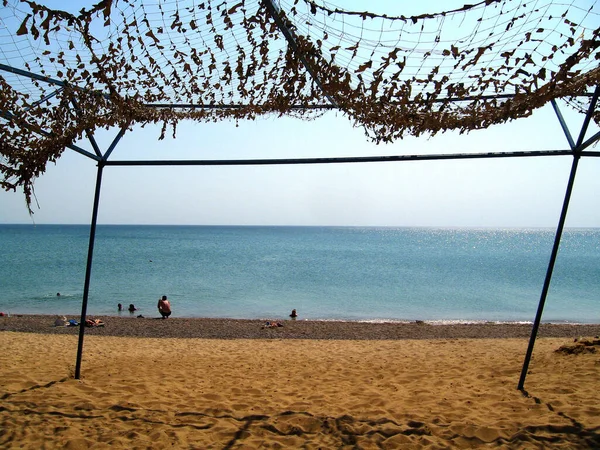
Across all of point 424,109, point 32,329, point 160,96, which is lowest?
point 32,329

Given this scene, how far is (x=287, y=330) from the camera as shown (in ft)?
45.8

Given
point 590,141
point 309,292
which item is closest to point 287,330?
point 590,141

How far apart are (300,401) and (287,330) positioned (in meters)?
9.36

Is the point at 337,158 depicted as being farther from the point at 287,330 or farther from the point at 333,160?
the point at 287,330

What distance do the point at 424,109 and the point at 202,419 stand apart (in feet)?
11.7

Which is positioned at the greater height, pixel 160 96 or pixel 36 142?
pixel 160 96

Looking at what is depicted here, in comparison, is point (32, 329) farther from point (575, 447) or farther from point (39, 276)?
point (39, 276)

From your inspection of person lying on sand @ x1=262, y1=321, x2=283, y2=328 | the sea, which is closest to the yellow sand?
person lying on sand @ x1=262, y1=321, x2=283, y2=328

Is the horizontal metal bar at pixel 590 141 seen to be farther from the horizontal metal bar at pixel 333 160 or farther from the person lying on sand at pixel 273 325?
the person lying on sand at pixel 273 325

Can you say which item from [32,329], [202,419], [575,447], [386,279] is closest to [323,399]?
[202,419]

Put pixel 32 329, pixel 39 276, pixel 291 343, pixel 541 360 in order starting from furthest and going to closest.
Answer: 1. pixel 39 276
2. pixel 32 329
3. pixel 291 343
4. pixel 541 360

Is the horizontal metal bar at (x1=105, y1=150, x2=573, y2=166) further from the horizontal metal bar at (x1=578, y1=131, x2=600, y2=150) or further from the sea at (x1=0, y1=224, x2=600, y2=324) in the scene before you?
the sea at (x1=0, y1=224, x2=600, y2=324)

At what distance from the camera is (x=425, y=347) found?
955cm

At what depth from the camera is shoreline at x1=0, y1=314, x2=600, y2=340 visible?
509 inches
